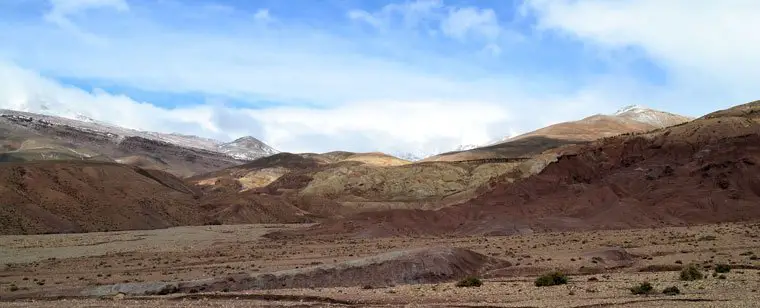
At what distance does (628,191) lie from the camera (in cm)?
7556

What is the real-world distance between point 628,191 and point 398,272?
51.1m

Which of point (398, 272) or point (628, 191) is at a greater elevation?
point (628, 191)

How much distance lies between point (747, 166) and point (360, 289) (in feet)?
191

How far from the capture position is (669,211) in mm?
67688

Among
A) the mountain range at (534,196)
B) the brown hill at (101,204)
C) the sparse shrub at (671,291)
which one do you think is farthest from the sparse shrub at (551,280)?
the brown hill at (101,204)

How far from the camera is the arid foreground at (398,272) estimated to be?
79.0ft

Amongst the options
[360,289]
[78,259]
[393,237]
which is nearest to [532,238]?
[393,237]

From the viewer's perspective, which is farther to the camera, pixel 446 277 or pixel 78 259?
pixel 78 259

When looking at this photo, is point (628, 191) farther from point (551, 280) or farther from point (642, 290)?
point (642, 290)

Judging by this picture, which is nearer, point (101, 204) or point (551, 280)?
point (551, 280)

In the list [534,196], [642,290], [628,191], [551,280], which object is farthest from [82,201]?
[642,290]

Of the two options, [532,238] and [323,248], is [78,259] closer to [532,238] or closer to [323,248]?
[323,248]

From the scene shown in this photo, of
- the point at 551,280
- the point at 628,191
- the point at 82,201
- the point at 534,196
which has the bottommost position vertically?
the point at 551,280

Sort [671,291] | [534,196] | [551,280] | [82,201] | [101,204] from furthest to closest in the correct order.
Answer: [101,204] → [82,201] → [534,196] → [551,280] → [671,291]
